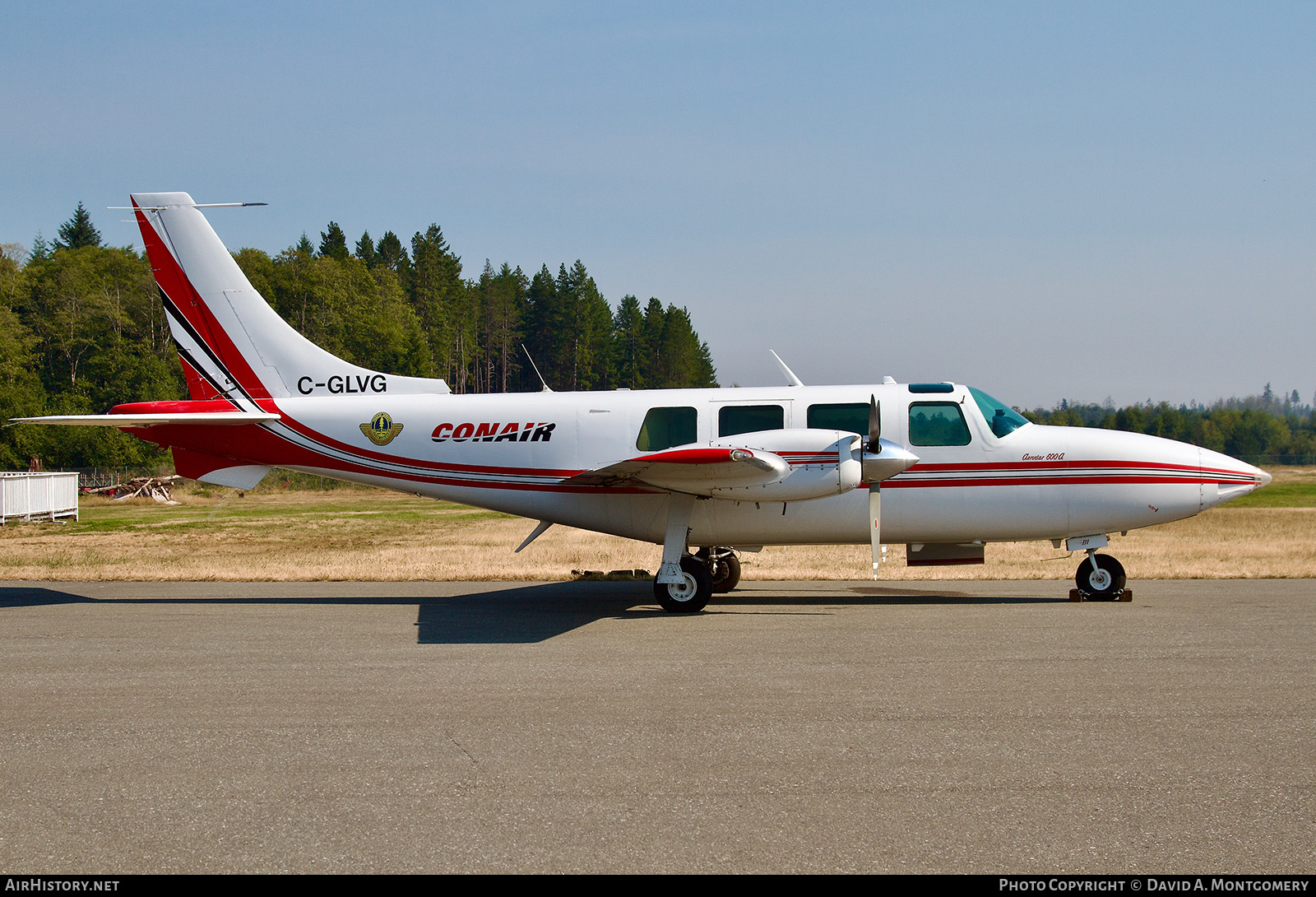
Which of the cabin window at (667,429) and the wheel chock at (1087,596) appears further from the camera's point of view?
the cabin window at (667,429)

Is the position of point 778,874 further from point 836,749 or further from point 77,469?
point 77,469

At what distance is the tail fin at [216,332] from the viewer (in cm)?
1576

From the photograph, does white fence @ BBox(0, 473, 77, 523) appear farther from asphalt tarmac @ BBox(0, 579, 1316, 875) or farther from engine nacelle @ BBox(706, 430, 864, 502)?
engine nacelle @ BBox(706, 430, 864, 502)

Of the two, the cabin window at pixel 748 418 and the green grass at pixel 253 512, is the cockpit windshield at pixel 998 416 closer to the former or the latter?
the cabin window at pixel 748 418

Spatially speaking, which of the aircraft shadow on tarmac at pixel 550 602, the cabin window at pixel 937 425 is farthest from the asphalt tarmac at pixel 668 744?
the cabin window at pixel 937 425

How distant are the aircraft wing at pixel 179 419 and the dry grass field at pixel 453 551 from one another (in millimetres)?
3804

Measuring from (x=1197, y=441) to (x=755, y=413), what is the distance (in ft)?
330

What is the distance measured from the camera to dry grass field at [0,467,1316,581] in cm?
1853

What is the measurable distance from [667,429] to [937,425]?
12.0ft

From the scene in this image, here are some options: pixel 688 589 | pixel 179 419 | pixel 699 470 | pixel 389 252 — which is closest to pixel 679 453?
pixel 699 470

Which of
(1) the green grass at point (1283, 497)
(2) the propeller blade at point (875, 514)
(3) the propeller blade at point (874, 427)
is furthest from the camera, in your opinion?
(1) the green grass at point (1283, 497)

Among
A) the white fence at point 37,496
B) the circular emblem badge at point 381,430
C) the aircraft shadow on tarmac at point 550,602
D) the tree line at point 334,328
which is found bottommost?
the aircraft shadow on tarmac at point 550,602

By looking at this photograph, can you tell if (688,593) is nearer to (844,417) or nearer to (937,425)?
(844,417)

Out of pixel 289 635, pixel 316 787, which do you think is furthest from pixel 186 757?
pixel 289 635
